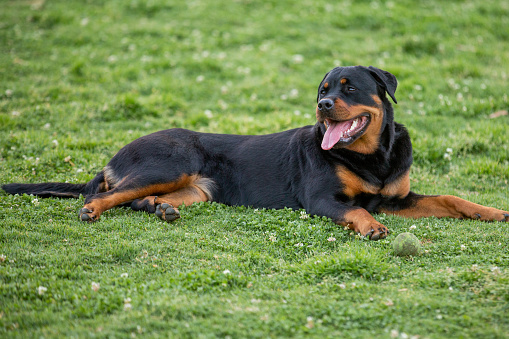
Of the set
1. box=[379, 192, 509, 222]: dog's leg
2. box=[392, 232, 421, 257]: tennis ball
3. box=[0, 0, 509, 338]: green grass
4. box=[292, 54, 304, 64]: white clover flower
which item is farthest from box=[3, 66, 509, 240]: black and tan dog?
box=[292, 54, 304, 64]: white clover flower

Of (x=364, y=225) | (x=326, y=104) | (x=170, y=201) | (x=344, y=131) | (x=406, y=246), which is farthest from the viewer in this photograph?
(x=170, y=201)

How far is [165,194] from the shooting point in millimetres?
5715

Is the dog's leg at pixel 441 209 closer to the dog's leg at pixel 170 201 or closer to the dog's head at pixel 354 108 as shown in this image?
the dog's head at pixel 354 108

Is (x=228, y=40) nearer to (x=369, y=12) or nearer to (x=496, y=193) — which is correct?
(x=369, y=12)

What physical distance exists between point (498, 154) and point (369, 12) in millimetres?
6271

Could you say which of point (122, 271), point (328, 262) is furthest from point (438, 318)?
point (122, 271)

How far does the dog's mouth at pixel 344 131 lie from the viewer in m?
5.18

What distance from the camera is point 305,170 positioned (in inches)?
220

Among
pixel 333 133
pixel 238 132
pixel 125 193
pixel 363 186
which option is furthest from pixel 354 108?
pixel 238 132

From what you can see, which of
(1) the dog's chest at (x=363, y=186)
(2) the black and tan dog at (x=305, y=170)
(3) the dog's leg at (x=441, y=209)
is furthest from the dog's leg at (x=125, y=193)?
(3) the dog's leg at (x=441, y=209)

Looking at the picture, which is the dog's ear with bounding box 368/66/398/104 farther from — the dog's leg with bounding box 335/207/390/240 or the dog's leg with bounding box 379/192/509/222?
the dog's leg with bounding box 335/207/390/240

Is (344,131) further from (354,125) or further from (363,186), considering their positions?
(363,186)

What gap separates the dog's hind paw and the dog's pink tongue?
170 centimetres

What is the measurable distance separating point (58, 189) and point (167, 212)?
153 centimetres
